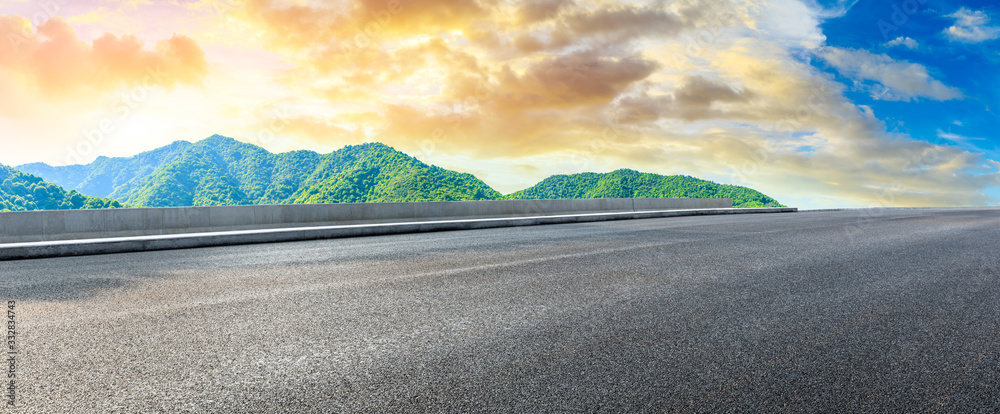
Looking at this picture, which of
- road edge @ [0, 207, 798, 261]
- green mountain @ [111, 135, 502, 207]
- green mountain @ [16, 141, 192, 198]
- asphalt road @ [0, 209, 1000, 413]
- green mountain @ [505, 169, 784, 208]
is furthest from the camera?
green mountain @ [16, 141, 192, 198]

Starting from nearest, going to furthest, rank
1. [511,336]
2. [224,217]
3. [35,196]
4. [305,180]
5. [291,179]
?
1. [511,336]
2. [224,217]
3. [35,196]
4. [305,180]
5. [291,179]

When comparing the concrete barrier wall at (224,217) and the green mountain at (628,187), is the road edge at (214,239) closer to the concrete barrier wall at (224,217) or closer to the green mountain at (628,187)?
the concrete barrier wall at (224,217)

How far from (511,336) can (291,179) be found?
277 ft

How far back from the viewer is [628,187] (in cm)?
5562

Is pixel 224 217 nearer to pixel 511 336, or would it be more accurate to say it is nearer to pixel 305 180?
pixel 511 336

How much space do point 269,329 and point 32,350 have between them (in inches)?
62.6

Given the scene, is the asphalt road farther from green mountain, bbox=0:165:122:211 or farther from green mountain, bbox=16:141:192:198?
green mountain, bbox=16:141:192:198

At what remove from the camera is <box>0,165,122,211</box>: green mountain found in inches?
1295

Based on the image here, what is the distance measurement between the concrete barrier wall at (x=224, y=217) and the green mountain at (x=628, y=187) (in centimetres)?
3077

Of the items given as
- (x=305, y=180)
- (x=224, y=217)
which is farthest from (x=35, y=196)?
(x=305, y=180)

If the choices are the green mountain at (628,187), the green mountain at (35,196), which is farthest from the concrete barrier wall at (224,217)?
the green mountain at (628,187)

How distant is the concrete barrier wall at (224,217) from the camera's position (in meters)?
12.8

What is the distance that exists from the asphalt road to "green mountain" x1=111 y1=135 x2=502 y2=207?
40.5 meters

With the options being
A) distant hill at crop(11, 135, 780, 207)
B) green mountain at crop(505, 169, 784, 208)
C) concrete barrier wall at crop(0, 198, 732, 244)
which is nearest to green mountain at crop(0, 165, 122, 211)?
distant hill at crop(11, 135, 780, 207)
